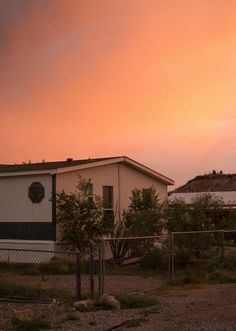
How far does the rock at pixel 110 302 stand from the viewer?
10.4m

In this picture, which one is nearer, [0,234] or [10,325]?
[10,325]

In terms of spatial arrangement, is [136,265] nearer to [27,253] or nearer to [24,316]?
A: [27,253]

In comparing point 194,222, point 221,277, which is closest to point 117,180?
point 194,222

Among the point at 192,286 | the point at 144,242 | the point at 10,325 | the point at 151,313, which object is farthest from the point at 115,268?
the point at 10,325

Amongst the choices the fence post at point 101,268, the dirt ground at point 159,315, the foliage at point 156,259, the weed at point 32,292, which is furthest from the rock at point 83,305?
the foliage at point 156,259

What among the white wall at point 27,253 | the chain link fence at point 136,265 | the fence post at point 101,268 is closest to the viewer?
the fence post at point 101,268

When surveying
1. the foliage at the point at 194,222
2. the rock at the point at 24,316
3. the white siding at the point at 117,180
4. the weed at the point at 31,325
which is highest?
the white siding at the point at 117,180

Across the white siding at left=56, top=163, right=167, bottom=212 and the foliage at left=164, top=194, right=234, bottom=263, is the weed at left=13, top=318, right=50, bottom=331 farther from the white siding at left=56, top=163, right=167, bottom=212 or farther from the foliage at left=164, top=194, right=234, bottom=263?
the white siding at left=56, top=163, right=167, bottom=212

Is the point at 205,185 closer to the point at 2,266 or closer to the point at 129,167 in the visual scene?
the point at 129,167

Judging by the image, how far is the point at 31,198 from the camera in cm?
1923

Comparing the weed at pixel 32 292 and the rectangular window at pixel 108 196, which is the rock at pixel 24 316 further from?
the rectangular window at pixel 108 196

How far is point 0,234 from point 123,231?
13.6 ft

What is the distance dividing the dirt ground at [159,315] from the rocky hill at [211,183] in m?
37.5

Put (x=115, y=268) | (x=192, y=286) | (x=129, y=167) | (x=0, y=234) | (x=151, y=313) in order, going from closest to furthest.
→ (x=151, y=313), (x=192, y=286), (x=115, y=268), (x=0, y=234), (x=129, y=167)
